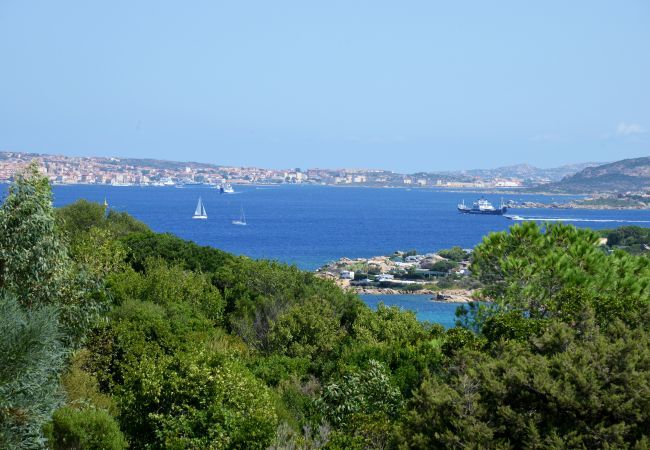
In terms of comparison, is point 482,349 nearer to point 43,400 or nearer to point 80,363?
point 43,400

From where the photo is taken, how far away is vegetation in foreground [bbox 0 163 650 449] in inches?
315

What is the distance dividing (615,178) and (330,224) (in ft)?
308

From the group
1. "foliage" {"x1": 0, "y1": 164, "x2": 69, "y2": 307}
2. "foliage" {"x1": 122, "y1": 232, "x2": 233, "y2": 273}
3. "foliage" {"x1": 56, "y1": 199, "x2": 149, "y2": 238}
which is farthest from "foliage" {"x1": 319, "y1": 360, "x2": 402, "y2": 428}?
"foliage" {"x1": 56, "y1": 199, "x2": 149, "y2": 238}

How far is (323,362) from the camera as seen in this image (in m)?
15.5

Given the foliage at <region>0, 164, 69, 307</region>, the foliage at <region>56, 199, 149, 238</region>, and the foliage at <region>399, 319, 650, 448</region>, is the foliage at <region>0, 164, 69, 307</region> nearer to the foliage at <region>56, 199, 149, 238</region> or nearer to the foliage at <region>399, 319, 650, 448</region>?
the foliage at <region>399, 319, 650, 448</region>

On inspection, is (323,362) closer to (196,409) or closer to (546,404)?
(196,409)

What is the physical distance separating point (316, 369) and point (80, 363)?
417 centimetres

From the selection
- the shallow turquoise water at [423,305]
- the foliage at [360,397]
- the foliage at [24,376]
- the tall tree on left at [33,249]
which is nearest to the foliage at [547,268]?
the foliage at [360,397]

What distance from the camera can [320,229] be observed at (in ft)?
323

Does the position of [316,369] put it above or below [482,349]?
below

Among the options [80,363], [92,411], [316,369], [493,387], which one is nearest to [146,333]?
[80,363]

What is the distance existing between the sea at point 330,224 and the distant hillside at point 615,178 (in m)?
11.3

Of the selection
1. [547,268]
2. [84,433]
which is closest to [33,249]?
[84,433]

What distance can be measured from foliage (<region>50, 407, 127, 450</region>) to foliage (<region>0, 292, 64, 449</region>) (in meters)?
0.98
